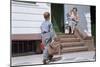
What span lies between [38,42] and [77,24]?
82 cm

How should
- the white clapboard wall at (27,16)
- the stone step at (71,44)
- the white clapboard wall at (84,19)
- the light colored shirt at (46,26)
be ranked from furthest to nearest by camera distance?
1. the white clapboard wall at (84,19)
2. the stone step at (71,44)
3. the light colored shirt at (46,26)
4. the white clapboard wall at (27,16)

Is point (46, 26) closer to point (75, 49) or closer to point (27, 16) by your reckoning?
point (27, 16)

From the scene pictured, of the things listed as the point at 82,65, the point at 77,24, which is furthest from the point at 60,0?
the point at 82,65

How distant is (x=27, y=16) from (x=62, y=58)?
3.04 ft

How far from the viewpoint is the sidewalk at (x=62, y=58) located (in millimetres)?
3972

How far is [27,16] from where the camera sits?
4.04 metres

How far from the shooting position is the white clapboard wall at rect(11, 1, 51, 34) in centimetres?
392

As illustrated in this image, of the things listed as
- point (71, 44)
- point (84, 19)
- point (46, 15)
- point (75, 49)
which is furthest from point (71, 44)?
point (46, 15)

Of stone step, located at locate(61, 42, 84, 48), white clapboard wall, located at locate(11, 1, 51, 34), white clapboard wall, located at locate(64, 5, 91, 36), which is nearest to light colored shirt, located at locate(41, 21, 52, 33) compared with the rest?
white clapboard wall, located at locate(11, 1, 51, 34)

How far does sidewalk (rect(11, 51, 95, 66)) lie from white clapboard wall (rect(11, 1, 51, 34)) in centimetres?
40

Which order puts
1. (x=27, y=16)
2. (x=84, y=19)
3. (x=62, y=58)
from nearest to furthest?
1. (x=27, y=16)
2. (x=62, y=58)
3. (x=84, y=19)

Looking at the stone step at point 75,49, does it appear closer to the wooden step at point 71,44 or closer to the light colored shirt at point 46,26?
the wooden step at point 71,44

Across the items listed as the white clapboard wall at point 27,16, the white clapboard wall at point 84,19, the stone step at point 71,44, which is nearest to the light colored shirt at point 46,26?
the white clapboard wall at point 27,16

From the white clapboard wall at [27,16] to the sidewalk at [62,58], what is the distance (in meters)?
0.40
